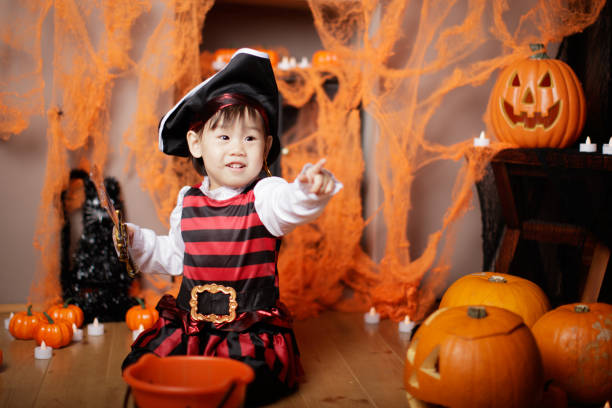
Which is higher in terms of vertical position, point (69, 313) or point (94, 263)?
point (94, 263)

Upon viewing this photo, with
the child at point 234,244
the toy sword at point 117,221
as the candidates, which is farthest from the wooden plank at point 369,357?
the toy sword at point 117,221

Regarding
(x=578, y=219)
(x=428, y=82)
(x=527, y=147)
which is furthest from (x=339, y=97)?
(x=578, y=219)

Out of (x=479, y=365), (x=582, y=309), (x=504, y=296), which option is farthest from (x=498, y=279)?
(x=479, y=365)

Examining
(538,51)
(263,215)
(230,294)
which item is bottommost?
(230,294)

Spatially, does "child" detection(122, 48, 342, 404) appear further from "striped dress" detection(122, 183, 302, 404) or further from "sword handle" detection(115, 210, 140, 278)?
"sword handle" detection(115, 210, 140, 278)

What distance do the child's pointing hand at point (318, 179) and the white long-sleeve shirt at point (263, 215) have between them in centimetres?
1

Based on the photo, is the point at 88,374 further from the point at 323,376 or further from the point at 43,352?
the point at 323,376

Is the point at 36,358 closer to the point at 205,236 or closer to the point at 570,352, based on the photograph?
the point at 205,236

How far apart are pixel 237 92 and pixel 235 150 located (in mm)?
175

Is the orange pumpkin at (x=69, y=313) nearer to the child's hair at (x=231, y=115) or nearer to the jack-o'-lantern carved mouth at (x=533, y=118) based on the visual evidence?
Answer: the child's hair at (x=231, y=115)

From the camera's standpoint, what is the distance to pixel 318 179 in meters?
1.45

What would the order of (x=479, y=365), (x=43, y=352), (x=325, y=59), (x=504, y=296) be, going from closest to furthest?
1. (x=479, y=365)
2. (x=504, y=296)
3. (x=43, y=352)
4. (x=325, y=59)

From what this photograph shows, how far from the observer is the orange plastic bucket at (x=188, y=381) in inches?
48.4

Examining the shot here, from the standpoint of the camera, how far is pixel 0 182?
8.16 ft
